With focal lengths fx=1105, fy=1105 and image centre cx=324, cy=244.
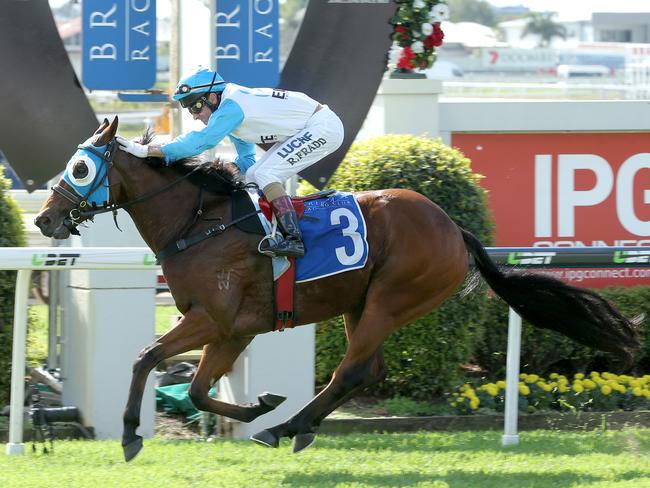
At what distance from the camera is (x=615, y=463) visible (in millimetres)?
5430

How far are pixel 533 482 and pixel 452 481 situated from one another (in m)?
0.37

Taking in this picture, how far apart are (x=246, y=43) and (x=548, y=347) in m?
2.90

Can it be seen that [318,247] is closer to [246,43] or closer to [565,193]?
[246,43]

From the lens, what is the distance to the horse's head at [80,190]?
536 centimetres

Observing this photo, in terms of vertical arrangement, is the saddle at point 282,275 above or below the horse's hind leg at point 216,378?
above

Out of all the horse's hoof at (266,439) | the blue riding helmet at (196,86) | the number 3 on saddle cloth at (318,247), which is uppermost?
the blue riding helmet at (196,86)

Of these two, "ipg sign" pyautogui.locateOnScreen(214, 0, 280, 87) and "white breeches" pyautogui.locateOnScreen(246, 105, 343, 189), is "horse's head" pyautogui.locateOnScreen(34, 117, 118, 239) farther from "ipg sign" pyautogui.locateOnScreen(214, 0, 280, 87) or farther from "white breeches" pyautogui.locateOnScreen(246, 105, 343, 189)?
"ipg sign" pyautogui.locateOnScreen(214, 0, 280, 87)

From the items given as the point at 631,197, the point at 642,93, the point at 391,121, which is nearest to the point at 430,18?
the point at 391,121

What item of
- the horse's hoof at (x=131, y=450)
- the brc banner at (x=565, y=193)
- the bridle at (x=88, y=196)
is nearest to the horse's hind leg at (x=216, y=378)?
the horse's hoof at (x=131, y=450)

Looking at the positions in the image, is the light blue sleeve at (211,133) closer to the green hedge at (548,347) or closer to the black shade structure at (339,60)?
the black shade structure at (339,60)

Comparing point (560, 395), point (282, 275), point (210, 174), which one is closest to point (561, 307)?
point (560, 395)

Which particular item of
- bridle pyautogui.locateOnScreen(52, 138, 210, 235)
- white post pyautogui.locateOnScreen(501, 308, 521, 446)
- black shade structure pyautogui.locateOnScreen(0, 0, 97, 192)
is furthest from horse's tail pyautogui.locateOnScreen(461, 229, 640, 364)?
black shade structure pyautogui.locateOnScreen(0, 0, 97, 192)

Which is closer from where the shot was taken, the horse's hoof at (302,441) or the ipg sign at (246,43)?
the horse's hoof at (302,441)

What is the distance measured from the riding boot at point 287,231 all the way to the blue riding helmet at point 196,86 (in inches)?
25.2
